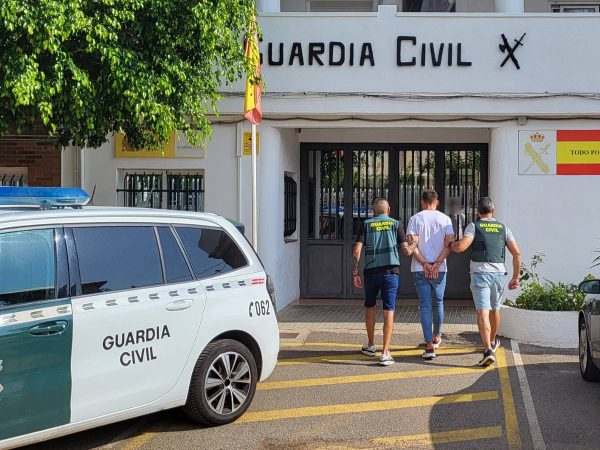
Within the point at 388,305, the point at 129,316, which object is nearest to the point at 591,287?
the point at 388,305

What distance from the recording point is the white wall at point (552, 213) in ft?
36.4

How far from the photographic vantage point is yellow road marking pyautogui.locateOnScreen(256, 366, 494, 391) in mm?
7309

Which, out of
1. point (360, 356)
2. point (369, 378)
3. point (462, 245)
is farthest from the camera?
point (360, 356)

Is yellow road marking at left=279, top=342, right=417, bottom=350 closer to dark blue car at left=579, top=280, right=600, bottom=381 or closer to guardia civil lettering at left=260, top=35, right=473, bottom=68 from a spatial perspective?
dark blue car at left=579, top=280, right=600, bottom=381

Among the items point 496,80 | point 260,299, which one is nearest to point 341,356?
point 260,299

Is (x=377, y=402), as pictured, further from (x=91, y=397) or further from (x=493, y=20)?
(x=493, y=20)

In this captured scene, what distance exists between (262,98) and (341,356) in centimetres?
438

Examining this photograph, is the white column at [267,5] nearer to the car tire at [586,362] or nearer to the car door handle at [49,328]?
the car tire at [586,362]

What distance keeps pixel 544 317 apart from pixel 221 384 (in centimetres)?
495

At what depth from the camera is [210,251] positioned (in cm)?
608

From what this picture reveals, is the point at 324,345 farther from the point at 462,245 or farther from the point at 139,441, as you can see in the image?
the point at 139,441

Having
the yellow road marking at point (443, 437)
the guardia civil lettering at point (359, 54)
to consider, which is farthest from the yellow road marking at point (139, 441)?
A: the guardia civil lettering at point (359, 54)

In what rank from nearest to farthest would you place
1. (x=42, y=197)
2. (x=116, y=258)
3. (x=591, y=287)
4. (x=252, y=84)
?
(x=116, y=258) < (x=42, y=197) < (x=591, y=287) < (x=252, y=84)

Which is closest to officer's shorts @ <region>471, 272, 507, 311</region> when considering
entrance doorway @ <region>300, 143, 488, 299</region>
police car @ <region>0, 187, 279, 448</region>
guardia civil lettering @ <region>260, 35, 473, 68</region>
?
police car @ <region>0, 187, 279, 448</region>
